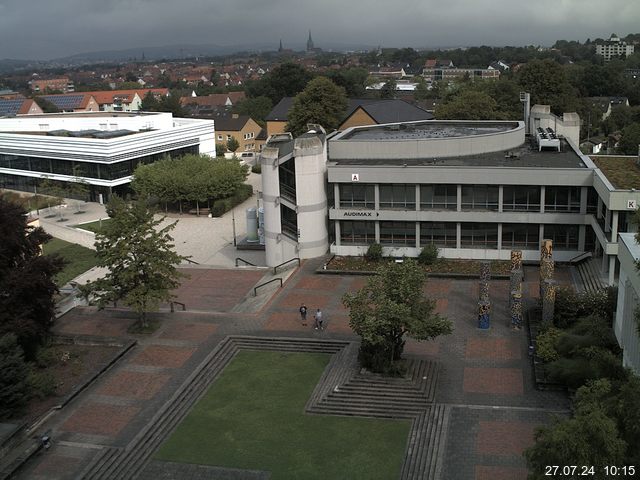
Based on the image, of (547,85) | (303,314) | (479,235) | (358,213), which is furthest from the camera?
(547,85)

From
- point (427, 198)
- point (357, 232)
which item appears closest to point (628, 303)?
point (427, 198)

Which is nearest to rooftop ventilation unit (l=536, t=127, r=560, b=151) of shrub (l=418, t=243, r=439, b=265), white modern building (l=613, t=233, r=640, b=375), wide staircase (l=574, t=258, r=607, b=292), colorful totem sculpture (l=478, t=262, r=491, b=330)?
wide staircase (l=574, t=258, r=607, b=292)

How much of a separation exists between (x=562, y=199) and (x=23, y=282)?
2783 centimetres

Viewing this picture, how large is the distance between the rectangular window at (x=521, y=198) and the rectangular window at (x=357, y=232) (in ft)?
25.6

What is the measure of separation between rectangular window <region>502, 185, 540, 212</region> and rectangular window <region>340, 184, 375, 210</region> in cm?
759

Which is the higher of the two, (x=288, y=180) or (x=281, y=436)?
(x=288, y=180)

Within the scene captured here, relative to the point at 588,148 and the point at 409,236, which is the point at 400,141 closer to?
the point at 409,236

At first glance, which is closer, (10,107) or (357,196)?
(357,196)

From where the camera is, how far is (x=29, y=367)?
26.0 m

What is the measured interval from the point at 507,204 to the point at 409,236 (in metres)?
5.88

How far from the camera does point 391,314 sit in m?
25.5

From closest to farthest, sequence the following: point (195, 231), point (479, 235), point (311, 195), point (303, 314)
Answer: point (303, 314), point (479, 235), point (311, 195), point (195, 231)

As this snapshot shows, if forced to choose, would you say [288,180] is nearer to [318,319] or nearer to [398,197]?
[398,197]

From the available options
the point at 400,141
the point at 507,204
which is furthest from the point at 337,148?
the point at 507,204
